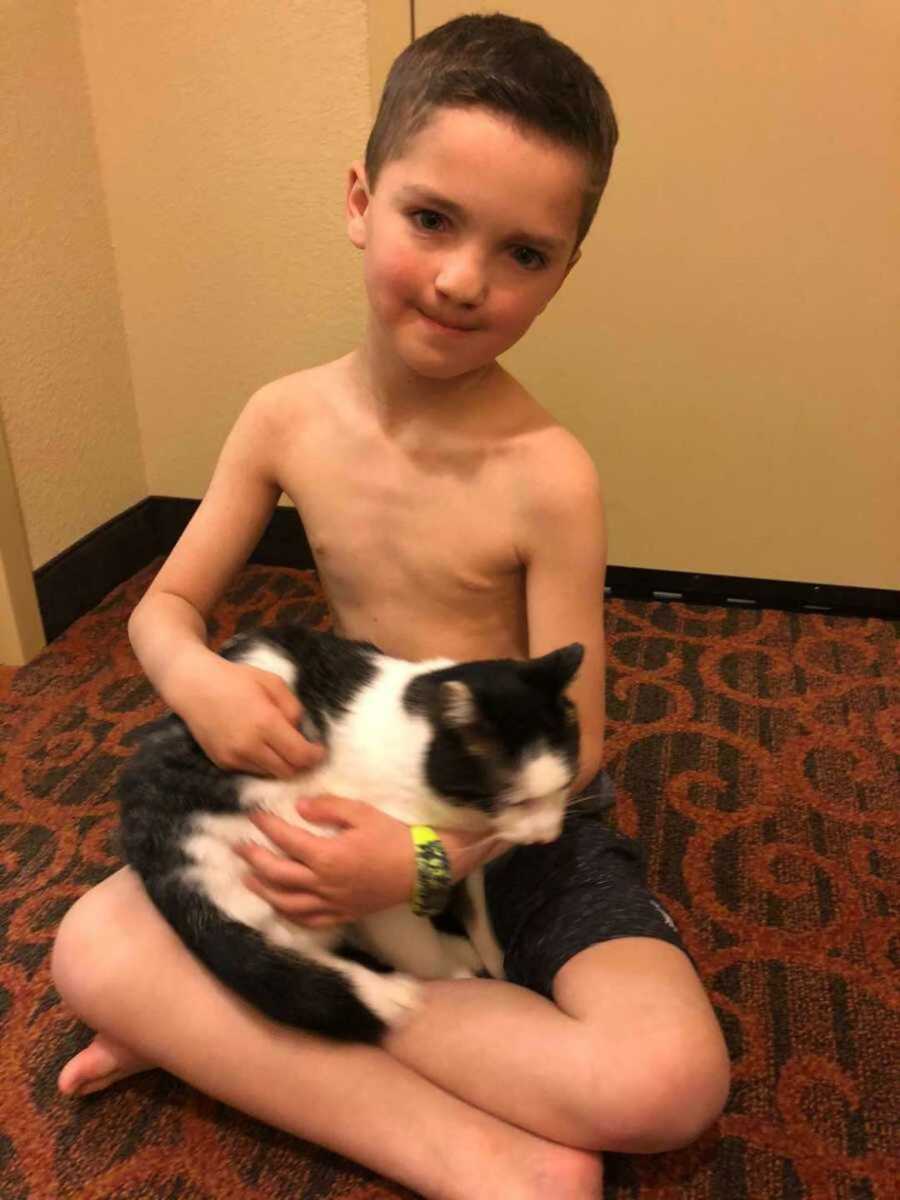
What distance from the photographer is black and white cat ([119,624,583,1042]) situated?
64cm

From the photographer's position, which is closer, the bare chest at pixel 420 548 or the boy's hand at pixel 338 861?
the boy's hand at pixel 338 861

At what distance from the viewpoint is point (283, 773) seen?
69 centimetres

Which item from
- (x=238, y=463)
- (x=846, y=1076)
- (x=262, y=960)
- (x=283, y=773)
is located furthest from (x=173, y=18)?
(x=846, y=1076)

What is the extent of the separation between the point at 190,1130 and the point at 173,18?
140cm

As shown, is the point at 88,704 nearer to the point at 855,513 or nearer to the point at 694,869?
the point at 694,869

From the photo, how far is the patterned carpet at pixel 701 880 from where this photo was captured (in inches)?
27.5

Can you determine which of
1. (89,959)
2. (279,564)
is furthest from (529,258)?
(279,564)

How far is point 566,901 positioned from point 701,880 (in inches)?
11.1

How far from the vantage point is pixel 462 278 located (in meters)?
0.68

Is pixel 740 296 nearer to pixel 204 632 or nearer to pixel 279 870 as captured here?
pixel 204 632

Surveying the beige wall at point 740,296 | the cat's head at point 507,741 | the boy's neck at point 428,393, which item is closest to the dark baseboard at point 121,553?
the beige wall at point 740,296

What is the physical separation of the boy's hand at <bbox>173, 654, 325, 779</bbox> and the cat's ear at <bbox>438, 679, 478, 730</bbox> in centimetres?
12

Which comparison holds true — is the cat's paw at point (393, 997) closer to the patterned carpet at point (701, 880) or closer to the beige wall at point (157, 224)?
the patterned carpet at point (701, 880)

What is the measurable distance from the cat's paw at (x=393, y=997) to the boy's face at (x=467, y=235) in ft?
1.57
